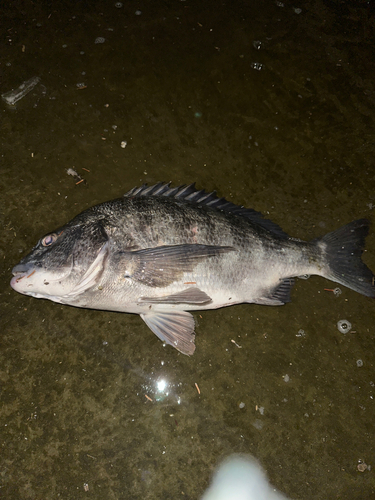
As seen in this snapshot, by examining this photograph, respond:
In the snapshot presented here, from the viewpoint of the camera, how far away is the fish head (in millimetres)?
2322

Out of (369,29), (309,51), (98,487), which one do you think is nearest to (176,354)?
(98,487)

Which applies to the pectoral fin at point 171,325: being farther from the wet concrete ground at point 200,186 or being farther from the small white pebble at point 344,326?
the small white pebble at point 344,326

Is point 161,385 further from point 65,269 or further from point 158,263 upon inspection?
point 65,269

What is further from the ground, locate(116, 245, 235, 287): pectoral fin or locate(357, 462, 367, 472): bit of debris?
locate(116, 245, 235, 287): pectoral fin

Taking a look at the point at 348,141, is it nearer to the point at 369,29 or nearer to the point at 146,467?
the point at 369,29

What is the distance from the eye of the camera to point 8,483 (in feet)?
8.18

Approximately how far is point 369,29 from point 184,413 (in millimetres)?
4620

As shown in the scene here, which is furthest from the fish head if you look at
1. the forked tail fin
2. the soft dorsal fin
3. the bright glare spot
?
the forked tail fin

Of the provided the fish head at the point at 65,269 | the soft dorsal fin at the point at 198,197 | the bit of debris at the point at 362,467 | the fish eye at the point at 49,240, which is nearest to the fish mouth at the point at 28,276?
the fish head at the point at 65,269

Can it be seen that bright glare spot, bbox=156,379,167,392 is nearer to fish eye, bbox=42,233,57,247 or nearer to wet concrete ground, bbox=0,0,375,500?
wet concrete ground, bbox=0,0,375,500

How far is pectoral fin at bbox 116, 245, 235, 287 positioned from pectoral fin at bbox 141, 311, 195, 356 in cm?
31

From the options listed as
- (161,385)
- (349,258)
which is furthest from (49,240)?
(349,258)

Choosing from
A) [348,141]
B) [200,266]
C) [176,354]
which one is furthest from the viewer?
[348,141]

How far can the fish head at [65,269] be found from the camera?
2322 millimetres
